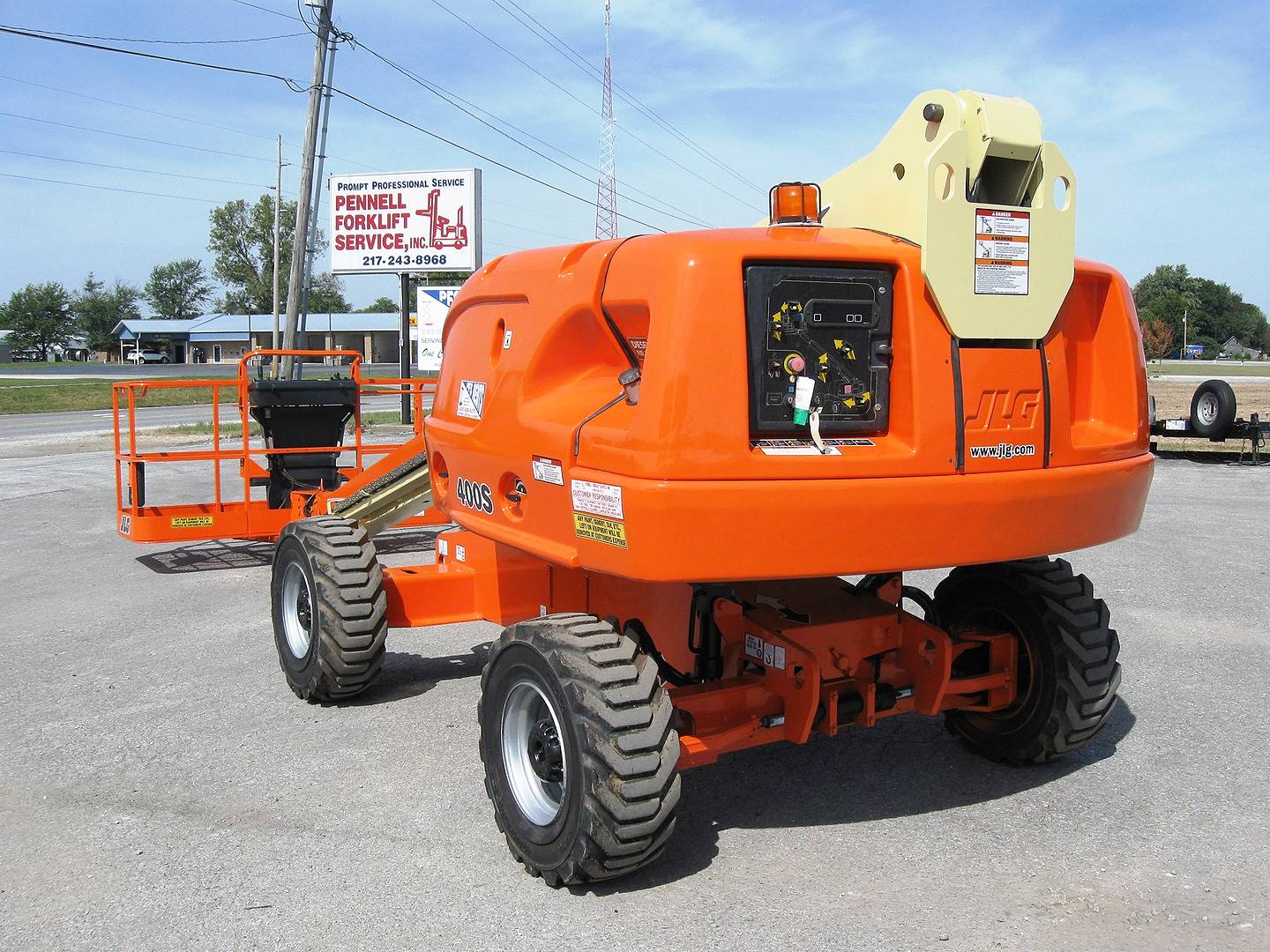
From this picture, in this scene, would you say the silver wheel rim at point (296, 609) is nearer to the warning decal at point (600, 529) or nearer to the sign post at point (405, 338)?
the warning decal at point (600, 529)

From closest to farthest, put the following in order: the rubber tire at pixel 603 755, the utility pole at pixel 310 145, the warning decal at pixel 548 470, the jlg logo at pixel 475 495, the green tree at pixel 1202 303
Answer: the rubber tire at pixel 603 755
the warning decal at pixel 548 470
the jlg logo at pixel 475 495
the utility pole at pixel 310 145
the green tree at pixel 1202 303

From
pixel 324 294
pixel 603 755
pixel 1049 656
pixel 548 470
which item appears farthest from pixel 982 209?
pixel 324 294

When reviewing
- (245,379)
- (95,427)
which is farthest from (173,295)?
(245,379)

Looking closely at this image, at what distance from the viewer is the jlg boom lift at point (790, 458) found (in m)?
3.52

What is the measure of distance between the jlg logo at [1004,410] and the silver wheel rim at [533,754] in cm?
177

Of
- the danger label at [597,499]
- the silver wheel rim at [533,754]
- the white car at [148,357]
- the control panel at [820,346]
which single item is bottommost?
the silver wheel rim at [533,754]

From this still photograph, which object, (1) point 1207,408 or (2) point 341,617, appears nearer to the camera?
(2) point 341,617

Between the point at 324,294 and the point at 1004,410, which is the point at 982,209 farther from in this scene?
the point at 324,294

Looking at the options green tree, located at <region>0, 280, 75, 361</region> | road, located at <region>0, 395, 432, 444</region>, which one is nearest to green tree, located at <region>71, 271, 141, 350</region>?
green tree, located at <region>0, 280, 75, 361</region>

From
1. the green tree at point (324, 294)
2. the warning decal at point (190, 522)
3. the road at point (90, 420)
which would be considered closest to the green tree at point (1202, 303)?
the green tree at point (324, 294)

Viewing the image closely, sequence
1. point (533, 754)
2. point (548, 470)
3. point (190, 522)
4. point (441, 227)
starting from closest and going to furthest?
point (548, 470) < point (533, 754) < point (190, 522) < point (441, 227)

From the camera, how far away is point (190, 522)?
30.5 feet

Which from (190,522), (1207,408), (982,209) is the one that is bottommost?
(190,522)

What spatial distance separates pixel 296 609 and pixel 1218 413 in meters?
16.1
